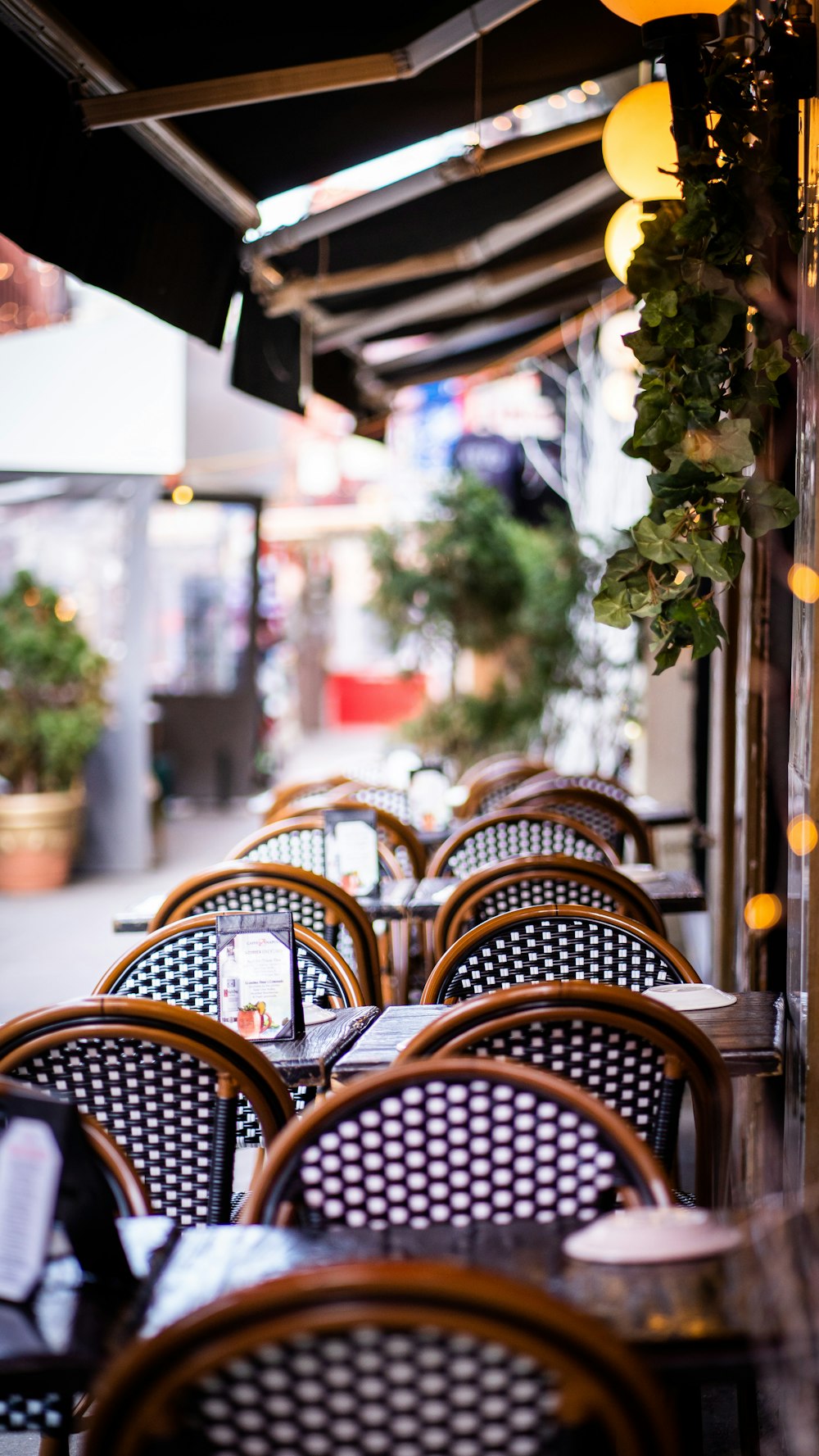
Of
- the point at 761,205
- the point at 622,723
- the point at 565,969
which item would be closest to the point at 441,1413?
the point at 565,969

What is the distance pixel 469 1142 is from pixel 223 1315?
63cm

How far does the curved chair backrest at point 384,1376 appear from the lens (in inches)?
42.9

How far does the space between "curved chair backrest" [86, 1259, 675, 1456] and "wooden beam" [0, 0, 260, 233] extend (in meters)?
2.78

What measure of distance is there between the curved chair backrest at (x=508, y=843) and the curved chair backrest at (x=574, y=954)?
1.32 m

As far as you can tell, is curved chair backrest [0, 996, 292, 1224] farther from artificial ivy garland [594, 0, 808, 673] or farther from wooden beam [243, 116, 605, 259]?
wooden beam [243, 116, 605, 259]

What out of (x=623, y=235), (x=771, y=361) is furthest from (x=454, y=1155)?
(x=623, y=235)

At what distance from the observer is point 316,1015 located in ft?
8.46

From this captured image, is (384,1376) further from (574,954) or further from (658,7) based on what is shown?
(658,7)

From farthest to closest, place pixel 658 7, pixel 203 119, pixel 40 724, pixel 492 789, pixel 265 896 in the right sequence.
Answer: pixel 40 724, pixel 492 789, pixel 203 119, pixel 265 896, pixel 658 7

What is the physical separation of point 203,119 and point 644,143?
134 cm

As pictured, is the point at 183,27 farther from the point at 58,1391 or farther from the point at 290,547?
the point at 290,547

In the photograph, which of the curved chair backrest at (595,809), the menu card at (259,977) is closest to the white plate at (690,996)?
the menu card at (259,977)

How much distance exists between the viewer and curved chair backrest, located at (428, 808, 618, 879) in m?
3.99

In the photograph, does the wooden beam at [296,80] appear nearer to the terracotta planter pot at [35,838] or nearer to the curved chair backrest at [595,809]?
the curved chair backrest at [595,809]
